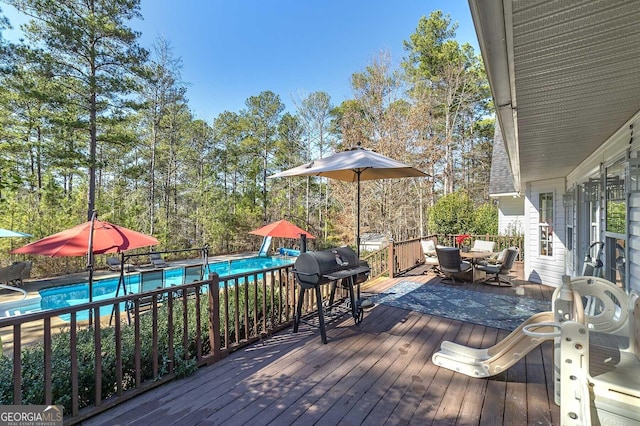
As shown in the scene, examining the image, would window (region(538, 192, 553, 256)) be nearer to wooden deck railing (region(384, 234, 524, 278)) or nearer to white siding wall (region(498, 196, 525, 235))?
wooden deck railing (region(384, 234, 524, 278))

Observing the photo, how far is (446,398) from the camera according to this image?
2.37 meters

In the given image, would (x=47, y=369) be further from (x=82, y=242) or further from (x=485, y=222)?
(x=485, y=222)

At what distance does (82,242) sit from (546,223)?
28.9 ft

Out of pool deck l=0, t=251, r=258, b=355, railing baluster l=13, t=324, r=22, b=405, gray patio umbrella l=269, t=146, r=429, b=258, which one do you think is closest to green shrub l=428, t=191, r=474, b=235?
gray patio umbrella l=269, t=146, r=429, b=258

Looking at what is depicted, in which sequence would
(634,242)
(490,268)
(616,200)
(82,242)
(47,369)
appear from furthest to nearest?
(490,268), (82,242), (616,200), (634,242), (47,369)

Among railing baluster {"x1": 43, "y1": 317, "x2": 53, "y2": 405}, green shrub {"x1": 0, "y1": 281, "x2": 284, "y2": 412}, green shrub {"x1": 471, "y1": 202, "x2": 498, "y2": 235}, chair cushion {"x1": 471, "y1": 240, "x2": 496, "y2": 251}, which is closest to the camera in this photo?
railing baluster {"x1": 43, "y1": 317, "x2": 53, "y2": 405}

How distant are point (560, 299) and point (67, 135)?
594 inches

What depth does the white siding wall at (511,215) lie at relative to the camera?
465 inches

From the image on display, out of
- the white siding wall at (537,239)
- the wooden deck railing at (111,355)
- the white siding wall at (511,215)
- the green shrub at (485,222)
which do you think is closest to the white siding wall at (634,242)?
the wooden deck railing at (111,355)

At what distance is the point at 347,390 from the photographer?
246cm

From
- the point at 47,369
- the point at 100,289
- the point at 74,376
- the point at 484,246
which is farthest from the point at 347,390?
the point at 100,289

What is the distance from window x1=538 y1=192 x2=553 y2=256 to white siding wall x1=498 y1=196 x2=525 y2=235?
17.3 feet

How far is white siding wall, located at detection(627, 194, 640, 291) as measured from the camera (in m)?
2.50

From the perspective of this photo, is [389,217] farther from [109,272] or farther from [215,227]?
[109,272]
